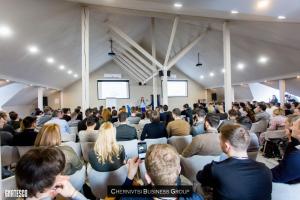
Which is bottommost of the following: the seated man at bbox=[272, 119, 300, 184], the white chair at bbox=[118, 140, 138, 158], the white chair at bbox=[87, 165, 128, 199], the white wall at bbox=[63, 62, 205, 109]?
the white chair at bbox=[87, 165, 128, 199]

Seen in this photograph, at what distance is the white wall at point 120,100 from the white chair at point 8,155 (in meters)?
14.2

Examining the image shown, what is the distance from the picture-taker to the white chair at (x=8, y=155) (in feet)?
12.1

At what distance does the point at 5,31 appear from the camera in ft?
19.0

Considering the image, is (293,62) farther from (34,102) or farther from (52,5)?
(34,102)

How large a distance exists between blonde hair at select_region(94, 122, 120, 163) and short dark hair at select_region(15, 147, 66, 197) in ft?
4.35

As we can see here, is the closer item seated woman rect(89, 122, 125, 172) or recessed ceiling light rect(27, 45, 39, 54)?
seated woman rect(89, 122, 125, 172)

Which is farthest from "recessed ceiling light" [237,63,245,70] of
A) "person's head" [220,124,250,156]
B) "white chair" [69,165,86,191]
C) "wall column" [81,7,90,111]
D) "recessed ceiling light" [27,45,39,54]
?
"white chair" [69,165,86,191]

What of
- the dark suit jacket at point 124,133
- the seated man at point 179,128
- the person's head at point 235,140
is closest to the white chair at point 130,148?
the dark suit jacket at point 124,133

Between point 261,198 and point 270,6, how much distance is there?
160 inches

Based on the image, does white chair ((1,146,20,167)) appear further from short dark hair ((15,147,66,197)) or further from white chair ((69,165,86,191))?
→ short dark hair ((15,147,66,197))

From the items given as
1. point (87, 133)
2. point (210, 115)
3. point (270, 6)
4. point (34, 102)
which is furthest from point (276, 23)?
point (34, 102)

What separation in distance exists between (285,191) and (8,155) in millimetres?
3769

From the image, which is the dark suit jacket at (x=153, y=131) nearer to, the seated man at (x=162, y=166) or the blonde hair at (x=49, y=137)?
the blonde hair at (x=49, y=137)

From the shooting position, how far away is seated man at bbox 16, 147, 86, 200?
1.18m
